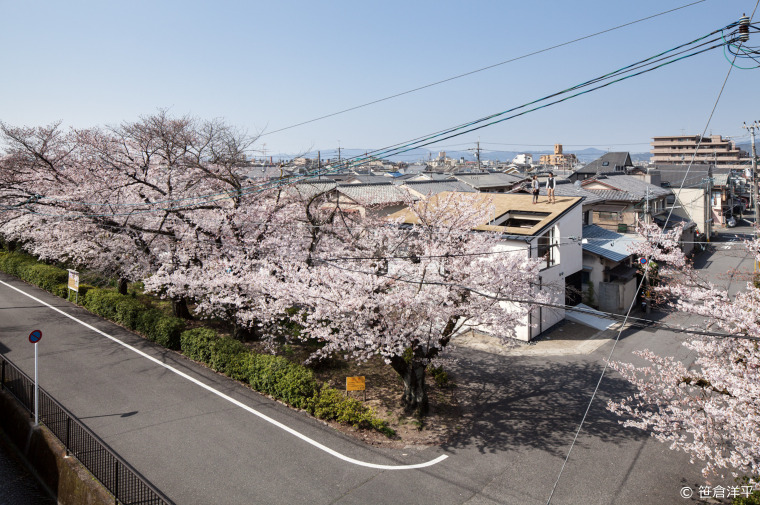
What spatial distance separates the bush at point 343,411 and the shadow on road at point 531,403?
1973 mm

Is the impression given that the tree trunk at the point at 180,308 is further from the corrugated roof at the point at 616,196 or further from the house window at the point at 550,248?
the corrugated roof at the point at 616,196

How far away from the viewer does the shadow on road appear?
11.8 m

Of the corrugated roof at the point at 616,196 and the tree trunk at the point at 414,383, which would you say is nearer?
the tree trunk at the point at 414,383

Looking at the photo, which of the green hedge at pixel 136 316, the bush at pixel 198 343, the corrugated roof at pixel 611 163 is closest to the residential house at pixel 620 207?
the corrugated roof at pixel 611 163

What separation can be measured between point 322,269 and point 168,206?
8.18 meters

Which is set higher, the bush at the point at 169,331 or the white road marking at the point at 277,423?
the bush at the point at 169,331

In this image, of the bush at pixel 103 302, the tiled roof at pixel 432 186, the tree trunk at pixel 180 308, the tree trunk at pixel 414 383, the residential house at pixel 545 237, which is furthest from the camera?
the tiled roof at pixel 432 186

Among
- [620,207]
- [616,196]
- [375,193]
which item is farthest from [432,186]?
[620,207]

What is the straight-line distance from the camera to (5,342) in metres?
17.5

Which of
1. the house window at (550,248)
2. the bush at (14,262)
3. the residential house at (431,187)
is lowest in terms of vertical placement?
the bush at (14,262)

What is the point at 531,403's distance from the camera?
45.4ft

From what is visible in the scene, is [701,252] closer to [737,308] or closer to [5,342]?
[737,308]

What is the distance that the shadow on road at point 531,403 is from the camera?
1180 centimetres

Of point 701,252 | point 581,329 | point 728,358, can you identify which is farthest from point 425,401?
point 701,252
